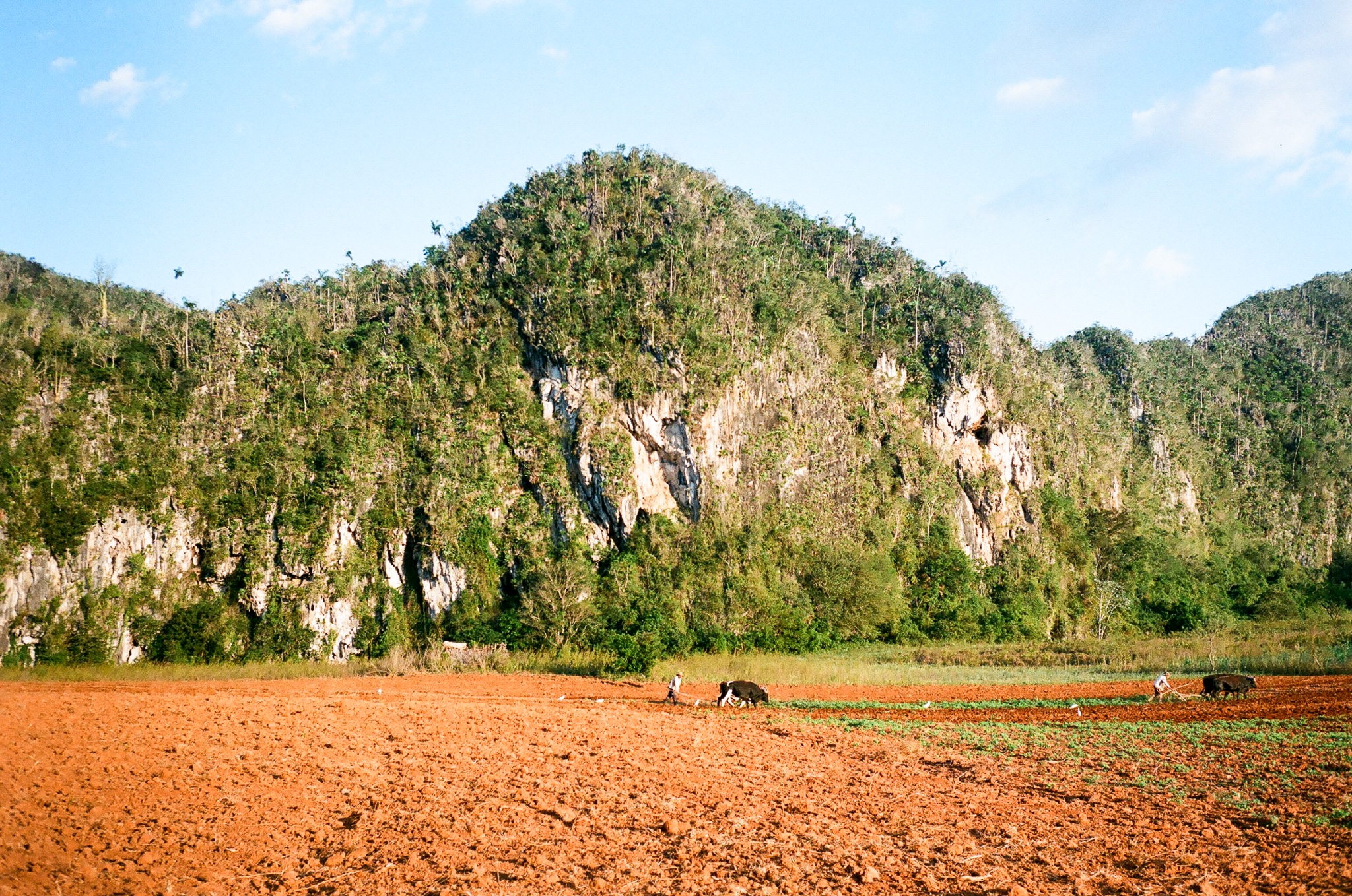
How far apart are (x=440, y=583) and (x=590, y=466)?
392 inches

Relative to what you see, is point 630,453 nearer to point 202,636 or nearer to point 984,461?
point 202,636

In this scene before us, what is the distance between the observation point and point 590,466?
43.2m

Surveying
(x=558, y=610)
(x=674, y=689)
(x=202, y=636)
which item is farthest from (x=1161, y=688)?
(x=202, y=636)

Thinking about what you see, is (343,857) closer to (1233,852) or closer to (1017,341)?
(1233,852)

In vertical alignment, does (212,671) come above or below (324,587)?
below

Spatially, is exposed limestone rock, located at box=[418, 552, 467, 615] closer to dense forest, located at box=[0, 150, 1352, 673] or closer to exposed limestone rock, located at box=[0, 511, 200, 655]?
dense forest, located at box=[0, 150, 1352, 673]

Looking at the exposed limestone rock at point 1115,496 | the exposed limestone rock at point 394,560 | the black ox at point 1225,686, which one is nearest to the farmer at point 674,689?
the black ox at point 1225,686

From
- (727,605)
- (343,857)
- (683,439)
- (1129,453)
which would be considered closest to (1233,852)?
(343,857)

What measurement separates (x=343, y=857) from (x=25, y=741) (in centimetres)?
782

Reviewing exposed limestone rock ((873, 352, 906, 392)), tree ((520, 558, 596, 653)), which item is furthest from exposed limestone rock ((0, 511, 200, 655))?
exposed limestone rock ((873, 352, 906, 392))

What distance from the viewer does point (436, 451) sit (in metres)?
42.7

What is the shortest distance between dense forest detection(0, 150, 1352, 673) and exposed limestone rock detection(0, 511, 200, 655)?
0.41 feet

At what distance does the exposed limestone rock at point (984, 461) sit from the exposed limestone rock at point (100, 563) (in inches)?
1754

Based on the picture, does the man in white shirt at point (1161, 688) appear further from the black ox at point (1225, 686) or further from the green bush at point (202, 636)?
the green bush at point (202, 636)
